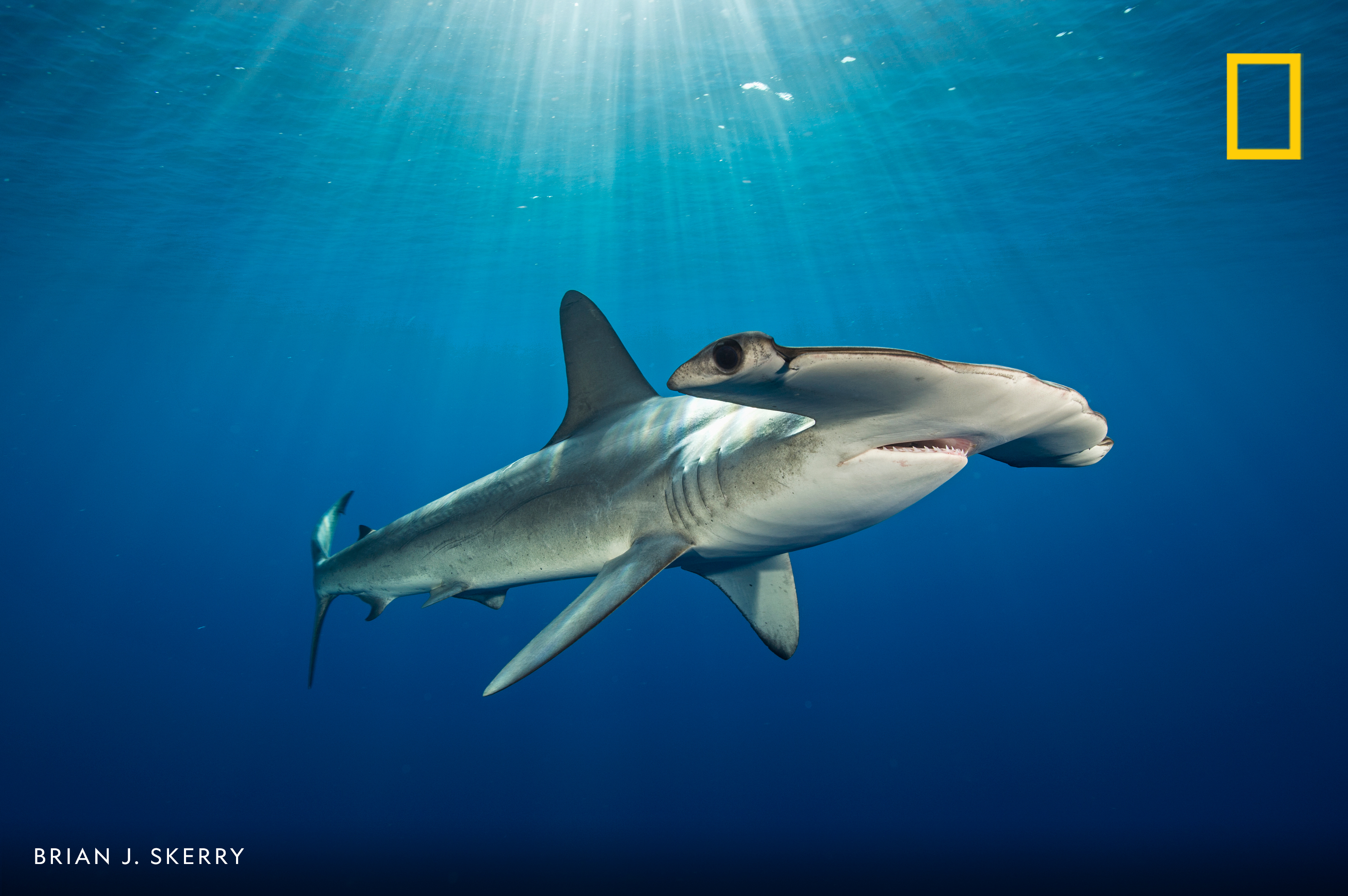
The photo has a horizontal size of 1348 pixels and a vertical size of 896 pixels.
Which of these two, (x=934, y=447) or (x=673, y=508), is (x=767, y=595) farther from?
(x=934, y=447)

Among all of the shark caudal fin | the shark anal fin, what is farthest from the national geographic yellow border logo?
the shark caudal fin

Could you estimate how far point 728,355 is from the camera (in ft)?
4.74

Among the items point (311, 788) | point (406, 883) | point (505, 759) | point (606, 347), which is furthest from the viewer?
point (505, 759)

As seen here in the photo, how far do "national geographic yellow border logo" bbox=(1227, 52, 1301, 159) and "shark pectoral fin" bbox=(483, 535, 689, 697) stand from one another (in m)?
17.8

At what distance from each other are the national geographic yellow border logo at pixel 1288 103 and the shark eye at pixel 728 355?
1823 cm

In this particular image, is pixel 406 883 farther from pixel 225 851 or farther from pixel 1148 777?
pixel 1148 777

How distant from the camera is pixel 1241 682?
27359mm

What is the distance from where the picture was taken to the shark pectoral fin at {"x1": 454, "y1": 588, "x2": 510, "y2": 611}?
13.0ft

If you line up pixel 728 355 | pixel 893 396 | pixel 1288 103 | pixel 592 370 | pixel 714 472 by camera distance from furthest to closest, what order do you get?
pixel 1288 103 → pixel 592 370 → pixel 714 472 → pixel 893 396 → pixel 728 355

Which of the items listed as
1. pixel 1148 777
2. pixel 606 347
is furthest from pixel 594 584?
pixel 1148 777

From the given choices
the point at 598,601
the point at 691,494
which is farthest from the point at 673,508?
the point at 598,601

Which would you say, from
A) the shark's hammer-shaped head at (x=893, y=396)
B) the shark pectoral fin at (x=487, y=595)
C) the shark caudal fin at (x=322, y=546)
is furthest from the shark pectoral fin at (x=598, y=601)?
the shark caudal fin at (x=322, y=546)

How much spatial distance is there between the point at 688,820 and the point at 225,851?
11103mm

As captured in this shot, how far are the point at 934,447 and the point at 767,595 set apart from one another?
221cm
